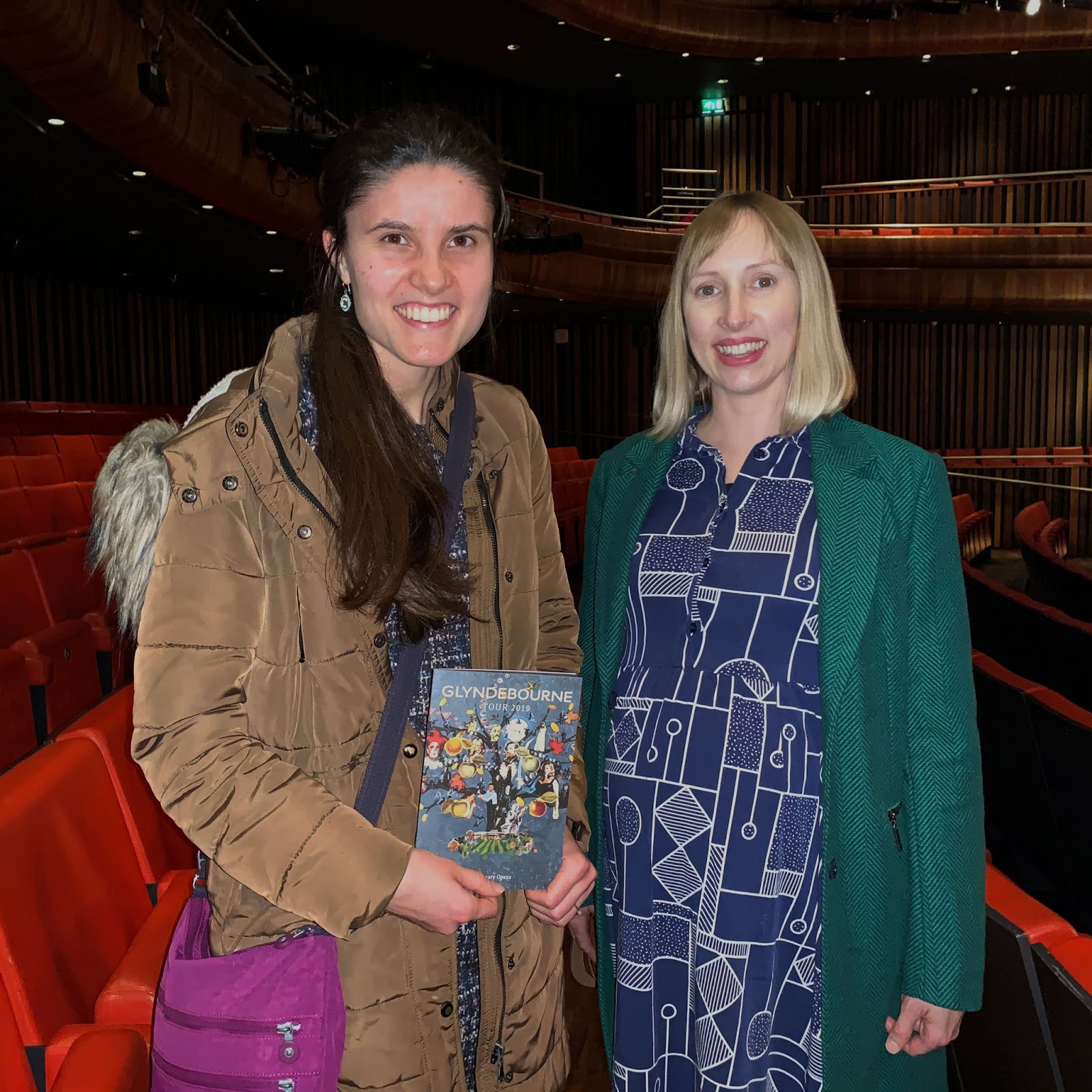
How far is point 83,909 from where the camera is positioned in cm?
141

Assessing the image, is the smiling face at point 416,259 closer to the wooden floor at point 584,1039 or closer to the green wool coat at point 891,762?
the green wool coat at point 891,762

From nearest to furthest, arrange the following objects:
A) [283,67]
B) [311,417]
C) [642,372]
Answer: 1. [311,417]
2. [283,67]
3. [642,372]

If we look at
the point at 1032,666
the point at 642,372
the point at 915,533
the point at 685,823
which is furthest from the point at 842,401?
the point at 642,372

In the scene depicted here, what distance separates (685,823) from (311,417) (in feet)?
2.34

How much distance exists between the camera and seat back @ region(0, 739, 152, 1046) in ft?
3.96

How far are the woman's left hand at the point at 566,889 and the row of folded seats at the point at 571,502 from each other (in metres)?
4.89

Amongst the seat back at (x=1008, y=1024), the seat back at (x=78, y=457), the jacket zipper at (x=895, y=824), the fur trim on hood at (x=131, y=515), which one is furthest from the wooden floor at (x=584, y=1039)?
the seat back at (x=78, y=457)

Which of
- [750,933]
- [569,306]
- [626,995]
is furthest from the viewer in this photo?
[569,306]

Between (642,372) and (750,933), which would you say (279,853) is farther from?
(642,372)

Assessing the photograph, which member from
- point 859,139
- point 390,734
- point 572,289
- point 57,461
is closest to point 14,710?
point 390,734

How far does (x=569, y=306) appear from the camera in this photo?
1205cm

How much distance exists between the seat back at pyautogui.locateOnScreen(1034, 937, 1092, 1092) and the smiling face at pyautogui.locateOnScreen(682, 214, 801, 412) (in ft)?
2.72

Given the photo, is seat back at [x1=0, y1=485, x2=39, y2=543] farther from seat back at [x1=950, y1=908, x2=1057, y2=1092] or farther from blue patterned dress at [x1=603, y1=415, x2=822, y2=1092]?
seat back at [x1=950, y1=908, x2=1057, y2=1092]

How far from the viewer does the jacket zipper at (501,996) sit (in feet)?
3.85
